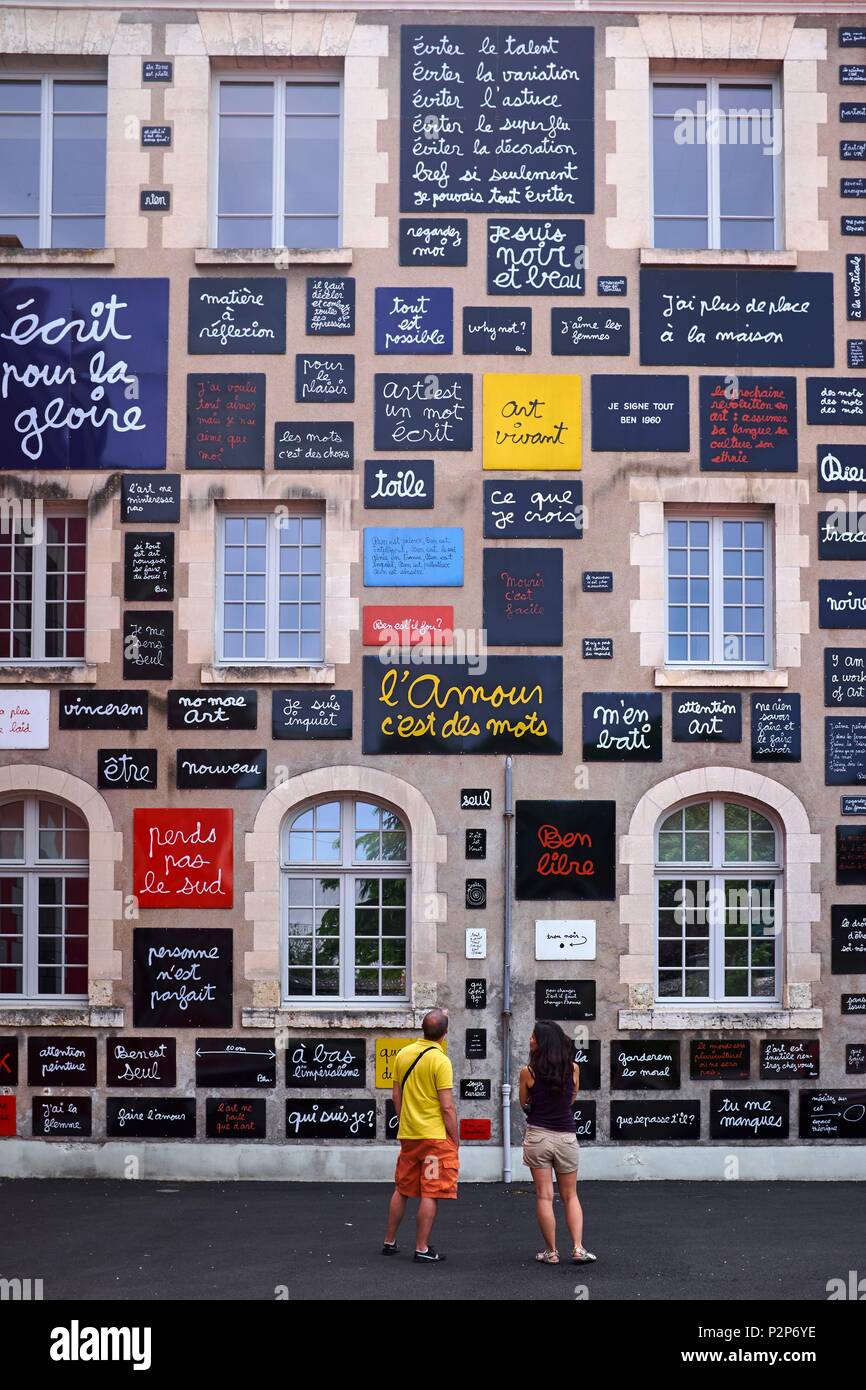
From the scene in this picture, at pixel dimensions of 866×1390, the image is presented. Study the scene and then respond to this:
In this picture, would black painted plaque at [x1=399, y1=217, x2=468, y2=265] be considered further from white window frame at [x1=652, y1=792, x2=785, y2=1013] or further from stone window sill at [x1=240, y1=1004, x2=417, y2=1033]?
stone window sill at [x1=240, y1=1004, x2=417, y2=1033]

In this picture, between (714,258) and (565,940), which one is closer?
(565,940)

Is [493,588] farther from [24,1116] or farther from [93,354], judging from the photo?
[24,1116]

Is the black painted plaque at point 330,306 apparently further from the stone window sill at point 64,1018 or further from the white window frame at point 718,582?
the stone window sill at point 64,1018

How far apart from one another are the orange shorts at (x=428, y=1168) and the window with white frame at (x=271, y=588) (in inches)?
208

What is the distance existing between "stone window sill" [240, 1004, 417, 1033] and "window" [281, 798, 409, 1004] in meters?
0.34

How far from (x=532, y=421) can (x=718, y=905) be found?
4.71m

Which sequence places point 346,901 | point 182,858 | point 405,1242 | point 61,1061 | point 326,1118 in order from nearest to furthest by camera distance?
A: point 405,1242, point 326,1118, point 61,1061, point 182,858, point 346,901

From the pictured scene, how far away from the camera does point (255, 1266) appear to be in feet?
33.6

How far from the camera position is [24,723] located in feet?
45.1

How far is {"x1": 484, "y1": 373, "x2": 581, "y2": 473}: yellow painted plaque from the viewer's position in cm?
1388

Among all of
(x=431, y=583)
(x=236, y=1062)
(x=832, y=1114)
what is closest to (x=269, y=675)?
(x=431, y=583)

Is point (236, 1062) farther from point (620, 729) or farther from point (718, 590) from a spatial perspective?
point (718, 590)

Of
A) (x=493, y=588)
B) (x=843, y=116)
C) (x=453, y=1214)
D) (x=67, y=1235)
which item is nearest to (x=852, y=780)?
(x=493, y=588)

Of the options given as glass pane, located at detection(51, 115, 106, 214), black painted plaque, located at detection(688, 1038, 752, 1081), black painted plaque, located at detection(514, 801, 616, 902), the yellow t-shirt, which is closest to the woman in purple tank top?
the yellow t-shirt
